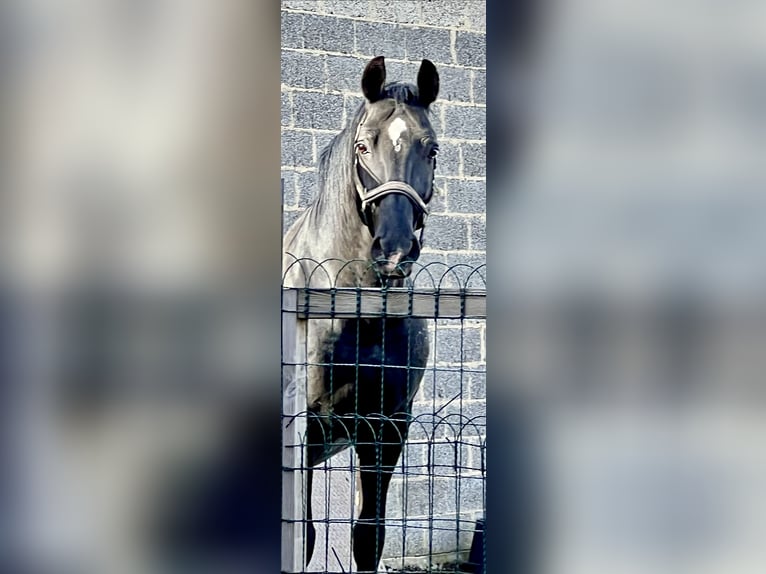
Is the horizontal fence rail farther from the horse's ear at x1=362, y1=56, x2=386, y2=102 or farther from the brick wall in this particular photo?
the brick wall

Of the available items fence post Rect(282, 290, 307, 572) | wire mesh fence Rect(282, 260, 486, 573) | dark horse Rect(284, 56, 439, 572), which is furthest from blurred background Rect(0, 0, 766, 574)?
dark horse Rect(284, 56, 439, 572)

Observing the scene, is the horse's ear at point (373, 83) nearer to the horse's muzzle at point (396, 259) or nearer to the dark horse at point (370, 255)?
the dark horse at point (370, 255)

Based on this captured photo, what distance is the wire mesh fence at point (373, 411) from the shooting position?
1982 millimetres

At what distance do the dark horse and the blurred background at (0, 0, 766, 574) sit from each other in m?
1.84

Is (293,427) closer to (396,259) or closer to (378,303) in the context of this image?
(378,303)


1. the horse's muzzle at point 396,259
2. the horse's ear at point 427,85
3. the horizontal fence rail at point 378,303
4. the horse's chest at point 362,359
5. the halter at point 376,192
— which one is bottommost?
the horse's chest at point 362,359

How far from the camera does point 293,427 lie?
1978 mm

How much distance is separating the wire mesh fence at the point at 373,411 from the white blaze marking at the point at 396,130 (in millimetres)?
328

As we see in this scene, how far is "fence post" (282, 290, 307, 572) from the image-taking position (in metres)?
1.94
